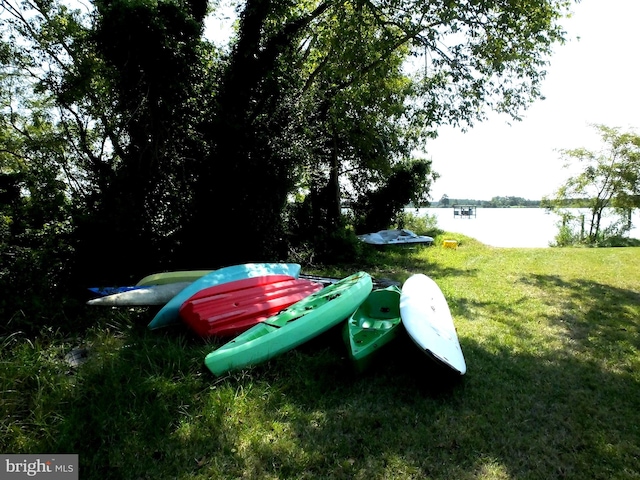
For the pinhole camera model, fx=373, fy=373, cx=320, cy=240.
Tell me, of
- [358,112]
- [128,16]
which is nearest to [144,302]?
[128,16]

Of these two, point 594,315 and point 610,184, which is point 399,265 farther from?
point 610,184

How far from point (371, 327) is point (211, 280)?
6.47 feet

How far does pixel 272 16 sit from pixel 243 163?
2627 millimetres

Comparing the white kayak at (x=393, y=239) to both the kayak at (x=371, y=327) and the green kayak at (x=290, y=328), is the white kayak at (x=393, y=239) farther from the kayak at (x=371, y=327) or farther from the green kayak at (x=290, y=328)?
the green kayak at (x=290, y=328)

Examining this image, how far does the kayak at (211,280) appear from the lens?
3.84m

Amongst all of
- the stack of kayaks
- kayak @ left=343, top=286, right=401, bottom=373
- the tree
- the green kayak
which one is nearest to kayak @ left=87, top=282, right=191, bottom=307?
the stack of kayaks

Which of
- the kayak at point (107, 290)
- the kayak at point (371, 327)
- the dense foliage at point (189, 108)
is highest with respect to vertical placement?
the dense foliage at point (189, 108)

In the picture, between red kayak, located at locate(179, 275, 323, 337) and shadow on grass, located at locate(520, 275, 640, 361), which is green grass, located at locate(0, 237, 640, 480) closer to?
shadow on grass, located at locate(520, 275, 640, 361)

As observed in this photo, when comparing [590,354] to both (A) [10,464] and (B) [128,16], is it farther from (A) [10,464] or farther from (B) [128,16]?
(B) [128,16]

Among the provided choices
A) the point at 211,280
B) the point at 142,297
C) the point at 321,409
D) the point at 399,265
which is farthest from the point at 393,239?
the point at 321,409

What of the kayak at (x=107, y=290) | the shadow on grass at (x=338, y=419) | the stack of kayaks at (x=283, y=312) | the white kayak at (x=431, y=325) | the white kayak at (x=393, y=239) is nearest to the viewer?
the shadow on grass at (x=338, y=419)

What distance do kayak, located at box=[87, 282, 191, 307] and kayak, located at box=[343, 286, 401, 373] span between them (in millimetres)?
2065

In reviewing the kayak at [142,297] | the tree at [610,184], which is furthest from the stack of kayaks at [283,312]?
the tree at [610,184]

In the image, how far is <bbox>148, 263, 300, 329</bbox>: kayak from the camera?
384cm
